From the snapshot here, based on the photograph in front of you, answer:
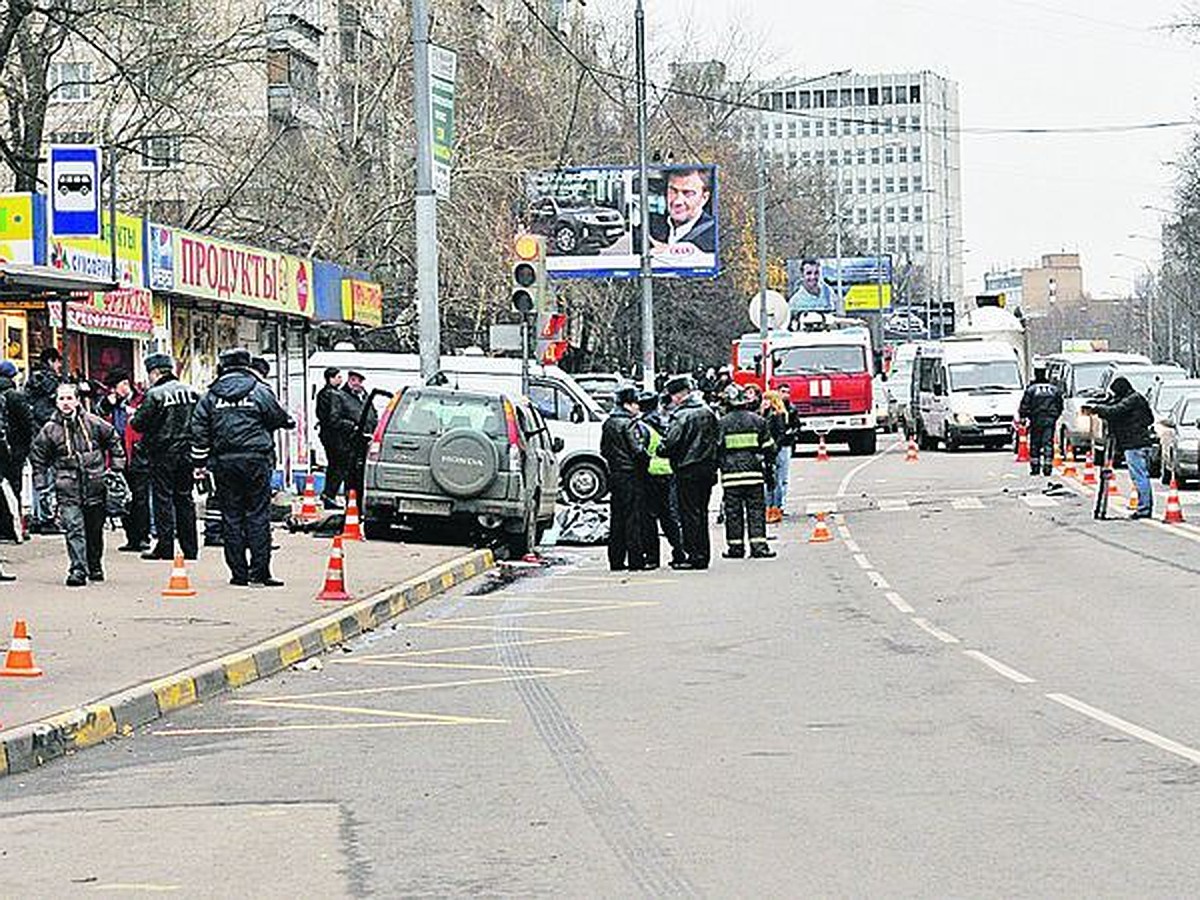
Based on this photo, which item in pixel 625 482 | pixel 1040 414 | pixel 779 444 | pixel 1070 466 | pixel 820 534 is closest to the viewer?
pixel 625 482

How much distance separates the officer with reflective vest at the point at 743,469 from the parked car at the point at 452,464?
222 cm

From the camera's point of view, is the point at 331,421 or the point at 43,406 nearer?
the point at 43,406

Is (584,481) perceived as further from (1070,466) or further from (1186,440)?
(1070,466)

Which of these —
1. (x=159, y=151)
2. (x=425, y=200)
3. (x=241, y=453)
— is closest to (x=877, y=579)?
(x=241, y=453)

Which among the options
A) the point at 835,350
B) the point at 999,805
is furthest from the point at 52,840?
the point at 835,350

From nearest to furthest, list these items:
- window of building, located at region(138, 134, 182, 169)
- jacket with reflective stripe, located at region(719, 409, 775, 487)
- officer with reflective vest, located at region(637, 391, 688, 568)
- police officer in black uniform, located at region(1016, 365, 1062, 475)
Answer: officer with reflective vest, located at region(637, 391, 688, 568) → jacket with reflective stripe, located at region(719, 409, 775, 487) → police officer in black uniform, located at region(1016, 365, 1062, 475) → window of building, located at region(138, 134, 182, 169)

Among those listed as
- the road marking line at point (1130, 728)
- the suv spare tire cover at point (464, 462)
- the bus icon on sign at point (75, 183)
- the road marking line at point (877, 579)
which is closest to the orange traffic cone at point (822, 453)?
the suv spare tire cover at point (464, 462)

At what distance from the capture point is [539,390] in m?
33.4

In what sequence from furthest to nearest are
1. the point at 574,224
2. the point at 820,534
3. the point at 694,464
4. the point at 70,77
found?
the point at 70,77
the point at 574,224
the point at 820,534
the point at 694,464

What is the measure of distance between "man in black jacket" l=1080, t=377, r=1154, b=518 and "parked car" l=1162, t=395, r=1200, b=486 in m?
5.21

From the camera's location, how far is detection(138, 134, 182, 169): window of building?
39125mm

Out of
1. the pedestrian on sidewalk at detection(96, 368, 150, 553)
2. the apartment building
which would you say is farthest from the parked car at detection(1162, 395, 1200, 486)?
the apartment building

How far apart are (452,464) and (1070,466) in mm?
19971

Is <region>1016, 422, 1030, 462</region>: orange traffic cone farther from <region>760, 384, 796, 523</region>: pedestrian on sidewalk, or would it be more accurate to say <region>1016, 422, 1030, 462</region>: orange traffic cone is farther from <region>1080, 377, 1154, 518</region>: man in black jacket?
<region>1080, 377, 1154, 518</region>: man in black jacket
